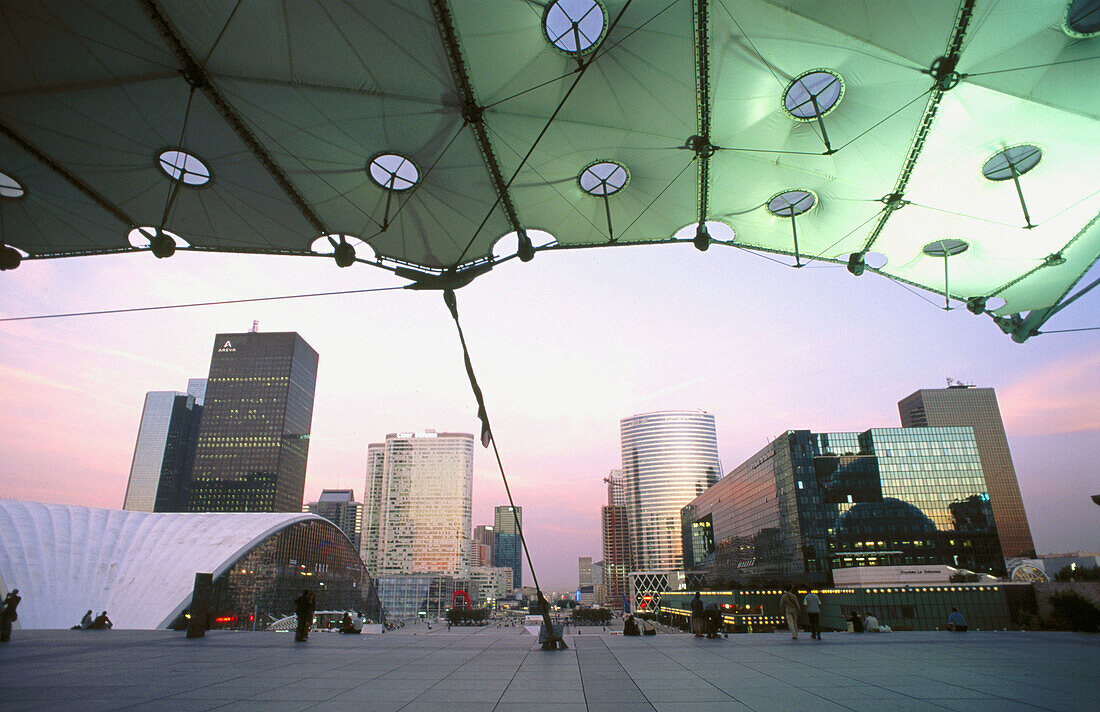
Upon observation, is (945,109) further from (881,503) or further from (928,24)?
(881,503)

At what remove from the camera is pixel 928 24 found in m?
11.7

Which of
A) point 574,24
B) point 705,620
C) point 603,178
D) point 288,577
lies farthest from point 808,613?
point 288,577

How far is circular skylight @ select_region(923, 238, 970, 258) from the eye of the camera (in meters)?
18.6

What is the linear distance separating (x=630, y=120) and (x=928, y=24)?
21.6 ft

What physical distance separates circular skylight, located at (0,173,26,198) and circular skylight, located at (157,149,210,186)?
14.0ft

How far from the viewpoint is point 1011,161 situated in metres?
15.0

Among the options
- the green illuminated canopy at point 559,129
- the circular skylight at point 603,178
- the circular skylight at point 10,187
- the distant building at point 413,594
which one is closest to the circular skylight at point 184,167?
the green illuminated canopy at point 559,129

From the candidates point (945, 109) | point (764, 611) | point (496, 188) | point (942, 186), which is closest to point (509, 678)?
point (496, 188)

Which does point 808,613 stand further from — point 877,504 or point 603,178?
point 877,504

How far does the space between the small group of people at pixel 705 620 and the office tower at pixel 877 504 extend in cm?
9738

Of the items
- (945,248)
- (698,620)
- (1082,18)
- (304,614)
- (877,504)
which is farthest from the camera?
(877,504)

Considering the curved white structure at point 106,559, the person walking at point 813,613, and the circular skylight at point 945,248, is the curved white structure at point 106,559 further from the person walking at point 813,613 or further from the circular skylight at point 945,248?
the circular skylight at point 945,248

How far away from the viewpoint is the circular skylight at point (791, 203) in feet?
57.4

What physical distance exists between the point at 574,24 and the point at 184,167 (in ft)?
37.8
